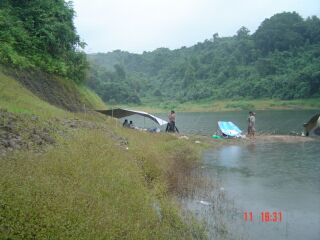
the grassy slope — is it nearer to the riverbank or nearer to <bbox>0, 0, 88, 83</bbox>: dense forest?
<bbox>0, 0, 88, 83</bbox>: dense forest

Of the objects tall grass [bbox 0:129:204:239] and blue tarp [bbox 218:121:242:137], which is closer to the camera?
tall grass [bbox 0:129:204:239]

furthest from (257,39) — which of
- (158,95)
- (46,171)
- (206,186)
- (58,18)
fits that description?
(46,171)

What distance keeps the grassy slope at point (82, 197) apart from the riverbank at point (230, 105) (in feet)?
135

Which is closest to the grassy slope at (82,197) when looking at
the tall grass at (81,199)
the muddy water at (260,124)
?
the tall grass at (81,199)

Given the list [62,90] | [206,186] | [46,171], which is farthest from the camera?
[62,90]

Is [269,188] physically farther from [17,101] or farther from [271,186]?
[17,101]

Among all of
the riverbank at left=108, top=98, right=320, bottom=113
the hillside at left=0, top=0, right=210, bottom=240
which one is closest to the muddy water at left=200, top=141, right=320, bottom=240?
the hillside at left=0, top=0, right=210, bottom=240

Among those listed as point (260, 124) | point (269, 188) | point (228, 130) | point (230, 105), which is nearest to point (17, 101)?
point (269, 188)

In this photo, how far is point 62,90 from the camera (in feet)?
64.6

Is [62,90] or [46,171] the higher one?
[62,90]

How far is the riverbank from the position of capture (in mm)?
55362

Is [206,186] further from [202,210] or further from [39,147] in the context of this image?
[39,147]

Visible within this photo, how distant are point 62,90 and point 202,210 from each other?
12.6 metres

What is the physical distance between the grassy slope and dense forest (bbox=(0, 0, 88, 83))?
905cm
